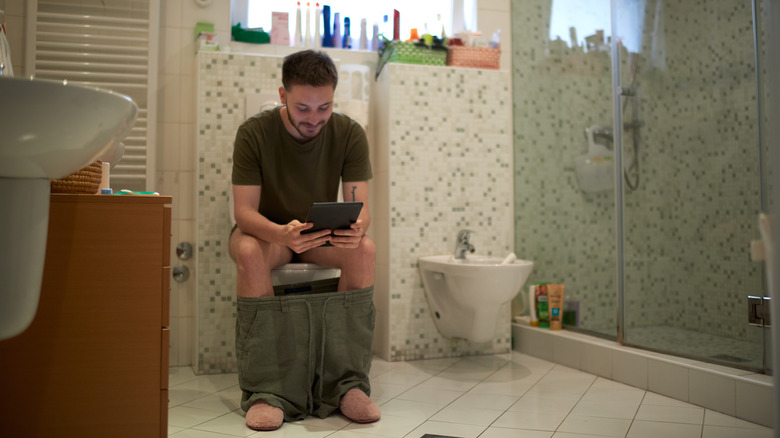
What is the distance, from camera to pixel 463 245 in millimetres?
2604

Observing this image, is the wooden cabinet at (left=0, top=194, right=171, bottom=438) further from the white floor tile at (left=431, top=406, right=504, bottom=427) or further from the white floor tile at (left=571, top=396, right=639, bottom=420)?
the white floor tile at (left=571, top=396, right=639, bottom=420)

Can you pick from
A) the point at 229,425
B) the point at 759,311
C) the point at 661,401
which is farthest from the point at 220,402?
the point at 759,311

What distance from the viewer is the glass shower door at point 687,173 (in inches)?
86.0

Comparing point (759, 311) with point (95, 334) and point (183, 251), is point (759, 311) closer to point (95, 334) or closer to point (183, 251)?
point (95, 334)

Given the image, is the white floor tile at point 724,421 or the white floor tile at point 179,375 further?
the white floor tile at point 179,375

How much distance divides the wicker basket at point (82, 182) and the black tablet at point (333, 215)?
53 cm

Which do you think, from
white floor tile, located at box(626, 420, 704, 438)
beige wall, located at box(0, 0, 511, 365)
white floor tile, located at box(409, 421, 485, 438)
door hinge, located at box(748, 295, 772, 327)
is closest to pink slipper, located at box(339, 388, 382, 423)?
white floor tile, located at box(409, 421, 485, 438)

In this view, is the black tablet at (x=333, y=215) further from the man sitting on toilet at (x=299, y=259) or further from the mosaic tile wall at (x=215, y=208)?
the mosaic tile wall at (x=215, y=208)

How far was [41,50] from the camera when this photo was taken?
7.82ft

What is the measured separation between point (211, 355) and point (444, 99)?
1491mm

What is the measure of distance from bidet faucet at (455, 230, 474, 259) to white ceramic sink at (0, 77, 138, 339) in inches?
68.1

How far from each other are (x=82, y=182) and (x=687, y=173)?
2285mm

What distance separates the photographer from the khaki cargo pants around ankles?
1725 mm

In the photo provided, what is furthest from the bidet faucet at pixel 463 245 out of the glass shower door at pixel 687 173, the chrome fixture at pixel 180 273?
the chrome fixture at pixel 180 273
